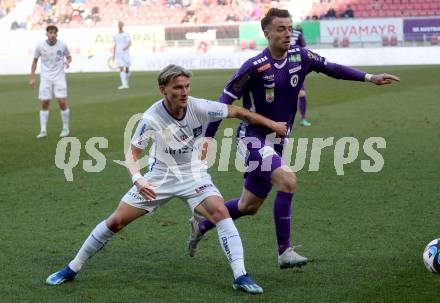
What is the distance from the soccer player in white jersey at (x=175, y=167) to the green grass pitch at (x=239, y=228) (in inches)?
13.6

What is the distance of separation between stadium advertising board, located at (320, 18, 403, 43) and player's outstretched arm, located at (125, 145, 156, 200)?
1506 inches

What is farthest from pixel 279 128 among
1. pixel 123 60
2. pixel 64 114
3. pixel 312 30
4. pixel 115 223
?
pixel 312 30

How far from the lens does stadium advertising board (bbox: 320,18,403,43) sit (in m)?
43.7

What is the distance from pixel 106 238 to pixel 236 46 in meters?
38.0

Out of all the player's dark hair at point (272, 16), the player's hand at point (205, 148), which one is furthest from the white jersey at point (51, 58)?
the player's hand at point (205, 148)

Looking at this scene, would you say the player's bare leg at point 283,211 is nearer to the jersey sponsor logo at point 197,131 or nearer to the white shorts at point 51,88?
the jersey sponsor logo at point 197,131

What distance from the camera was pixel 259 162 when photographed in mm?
6863

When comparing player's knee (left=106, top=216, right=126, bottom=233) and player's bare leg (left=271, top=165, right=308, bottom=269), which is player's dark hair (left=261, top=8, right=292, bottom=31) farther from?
player's knee (left=106, top=216, right=126, bottom=233)

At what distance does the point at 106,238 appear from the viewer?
6398mm

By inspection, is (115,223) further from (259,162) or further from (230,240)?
(259,162)

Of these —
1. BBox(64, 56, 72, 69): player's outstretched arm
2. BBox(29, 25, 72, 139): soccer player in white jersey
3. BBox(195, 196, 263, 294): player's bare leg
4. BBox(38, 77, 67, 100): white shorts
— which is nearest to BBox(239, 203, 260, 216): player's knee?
BBox(195, 196, 263, 294): player's bare leg

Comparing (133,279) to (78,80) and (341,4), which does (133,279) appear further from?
(341,4)

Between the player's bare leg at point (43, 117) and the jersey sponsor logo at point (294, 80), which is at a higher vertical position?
the jersey sponsor logo at point (294, 80)

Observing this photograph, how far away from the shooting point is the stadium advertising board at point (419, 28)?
1677 inches
